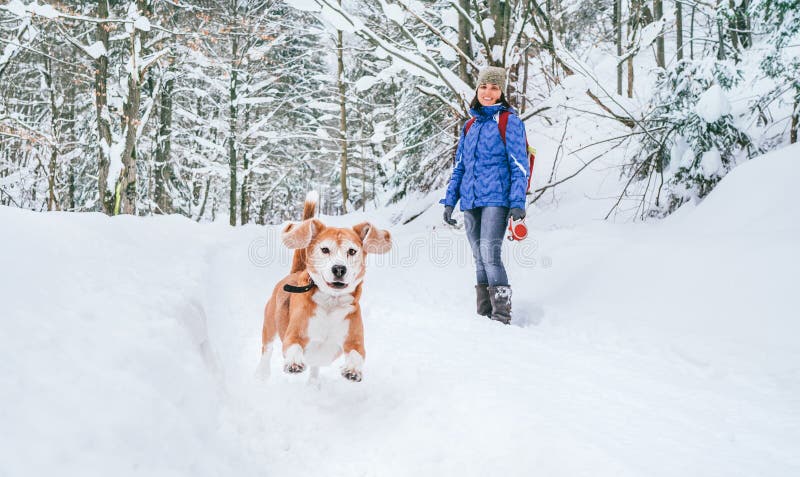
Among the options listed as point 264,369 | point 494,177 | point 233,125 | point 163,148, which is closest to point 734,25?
point 494,177

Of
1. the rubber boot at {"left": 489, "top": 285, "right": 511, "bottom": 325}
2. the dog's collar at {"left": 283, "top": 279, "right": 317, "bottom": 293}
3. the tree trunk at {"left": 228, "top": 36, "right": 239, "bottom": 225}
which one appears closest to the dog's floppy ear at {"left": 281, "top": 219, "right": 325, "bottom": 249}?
the dog's collar at {"left": 283, "top": 279, "right": 317, "bottom": 293}

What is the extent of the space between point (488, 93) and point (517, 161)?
2.31ft

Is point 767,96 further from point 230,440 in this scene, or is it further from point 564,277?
point 230,440

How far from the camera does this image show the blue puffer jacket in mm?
4090

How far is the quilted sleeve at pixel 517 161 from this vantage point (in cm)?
405

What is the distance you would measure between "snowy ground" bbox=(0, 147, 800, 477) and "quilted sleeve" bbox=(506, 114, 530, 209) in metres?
1.12

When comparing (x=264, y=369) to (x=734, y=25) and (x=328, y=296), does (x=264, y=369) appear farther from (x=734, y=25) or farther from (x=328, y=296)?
(x=734, y=25)

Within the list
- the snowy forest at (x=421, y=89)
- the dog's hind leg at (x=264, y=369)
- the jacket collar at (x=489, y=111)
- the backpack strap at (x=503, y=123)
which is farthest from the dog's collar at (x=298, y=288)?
the snowy forest at (x=421, y=89)

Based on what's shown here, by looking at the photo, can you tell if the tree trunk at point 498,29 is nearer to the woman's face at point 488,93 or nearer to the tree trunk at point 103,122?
the woman's face at point 488,93

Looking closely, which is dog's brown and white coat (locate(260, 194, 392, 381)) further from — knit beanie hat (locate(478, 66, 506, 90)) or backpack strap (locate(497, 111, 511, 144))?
knit beanie hat (locate(478, 66, 506, 90))

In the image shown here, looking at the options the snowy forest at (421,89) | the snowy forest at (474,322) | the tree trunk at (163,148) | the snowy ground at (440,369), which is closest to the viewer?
the snowy ground at (440,369)

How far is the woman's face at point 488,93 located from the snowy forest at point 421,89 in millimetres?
1086

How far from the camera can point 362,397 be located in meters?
2.74

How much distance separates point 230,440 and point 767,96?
5.69 m
